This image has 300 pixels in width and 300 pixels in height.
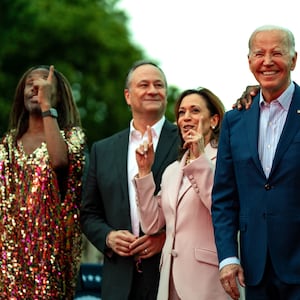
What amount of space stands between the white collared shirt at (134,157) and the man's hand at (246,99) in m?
1.55

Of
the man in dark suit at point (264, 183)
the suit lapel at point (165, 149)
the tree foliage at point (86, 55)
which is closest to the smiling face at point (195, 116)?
the suit lapel at point (165, 149)

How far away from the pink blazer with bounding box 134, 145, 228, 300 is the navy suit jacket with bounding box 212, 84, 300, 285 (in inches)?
22.1

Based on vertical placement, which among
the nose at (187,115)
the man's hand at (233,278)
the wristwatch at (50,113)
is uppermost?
the wristwatch at (50,113)

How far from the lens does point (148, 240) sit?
7.33 meters

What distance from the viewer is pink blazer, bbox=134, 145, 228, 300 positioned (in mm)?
6629

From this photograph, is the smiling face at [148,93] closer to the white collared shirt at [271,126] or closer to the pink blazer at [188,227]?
the pink blazer at [188,227]

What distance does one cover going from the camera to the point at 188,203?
6824 mm

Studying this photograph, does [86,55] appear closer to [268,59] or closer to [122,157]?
[122,157]

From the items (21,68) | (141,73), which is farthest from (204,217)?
(21,68)

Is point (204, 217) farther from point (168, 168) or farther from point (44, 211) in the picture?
point (44, 211)

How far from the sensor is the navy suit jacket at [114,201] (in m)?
7.46

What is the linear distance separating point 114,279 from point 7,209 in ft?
3.31

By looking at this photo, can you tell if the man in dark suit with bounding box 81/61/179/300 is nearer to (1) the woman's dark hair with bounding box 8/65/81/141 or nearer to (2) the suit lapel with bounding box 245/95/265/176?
(1) the woman's dark hair with bounding box 8/65/81/141

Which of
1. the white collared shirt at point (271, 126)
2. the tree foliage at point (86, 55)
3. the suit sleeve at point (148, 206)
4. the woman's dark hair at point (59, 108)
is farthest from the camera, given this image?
the tree foliage at point (86, 55)
